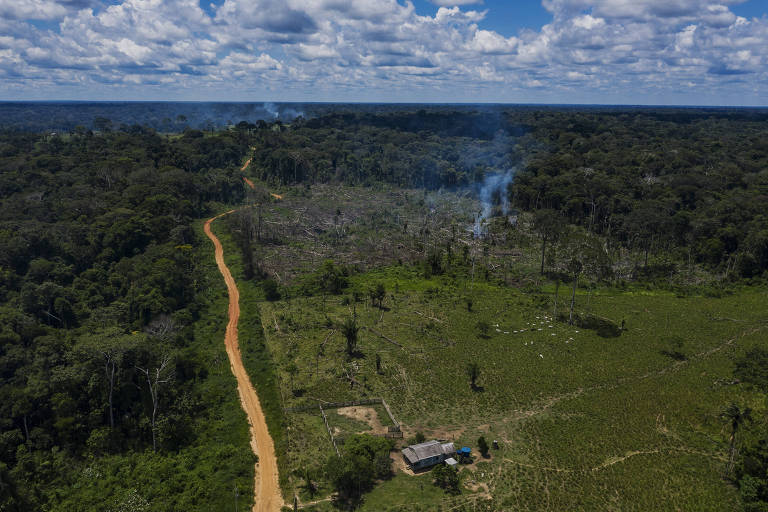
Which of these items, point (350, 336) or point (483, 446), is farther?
point (350, 336)

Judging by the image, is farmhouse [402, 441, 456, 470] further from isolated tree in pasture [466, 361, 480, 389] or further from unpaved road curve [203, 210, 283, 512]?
isolated tree in pasture [466, 361, 480, 389]

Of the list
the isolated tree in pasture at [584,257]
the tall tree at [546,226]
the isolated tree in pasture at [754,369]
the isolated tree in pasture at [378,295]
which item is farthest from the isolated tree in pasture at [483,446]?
the tall tree at [546,226]

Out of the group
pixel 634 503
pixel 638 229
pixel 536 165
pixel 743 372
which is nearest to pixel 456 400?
pixel 634 503

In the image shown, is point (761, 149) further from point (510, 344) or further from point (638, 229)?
point (510, 344)

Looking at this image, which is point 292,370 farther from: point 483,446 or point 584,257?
point 584,257

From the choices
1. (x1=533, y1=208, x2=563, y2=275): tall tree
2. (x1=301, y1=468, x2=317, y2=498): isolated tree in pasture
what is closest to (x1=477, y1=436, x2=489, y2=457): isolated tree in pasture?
(x1=301, y1=468, x2=317, y2=498): isolated tree in pasture

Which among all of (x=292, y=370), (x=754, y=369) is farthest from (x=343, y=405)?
(x=754, y=369)
